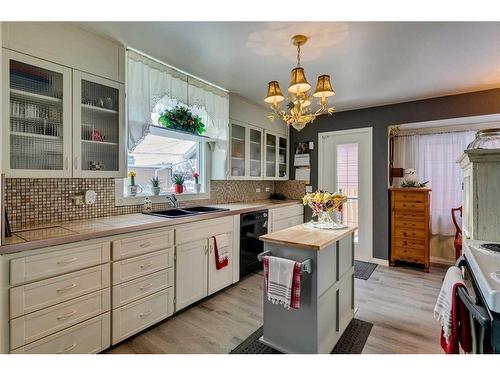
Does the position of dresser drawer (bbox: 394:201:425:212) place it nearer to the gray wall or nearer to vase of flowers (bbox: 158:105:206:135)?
the gray wall

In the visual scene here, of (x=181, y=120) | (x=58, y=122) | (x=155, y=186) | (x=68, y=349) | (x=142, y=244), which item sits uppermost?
(x=181, y=120)

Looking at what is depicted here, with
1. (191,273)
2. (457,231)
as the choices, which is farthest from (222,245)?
(457,231)

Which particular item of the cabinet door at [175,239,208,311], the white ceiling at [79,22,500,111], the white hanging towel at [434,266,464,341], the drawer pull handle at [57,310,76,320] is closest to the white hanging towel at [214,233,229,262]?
the cabinet door at [175,239,208,311]

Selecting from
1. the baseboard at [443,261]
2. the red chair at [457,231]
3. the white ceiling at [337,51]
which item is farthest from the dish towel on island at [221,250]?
the baseboard at [443,261]

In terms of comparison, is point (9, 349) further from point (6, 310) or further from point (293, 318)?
point (293, 318)

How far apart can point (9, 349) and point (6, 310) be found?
0.23 m

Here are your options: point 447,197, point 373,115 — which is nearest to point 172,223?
point 373,115

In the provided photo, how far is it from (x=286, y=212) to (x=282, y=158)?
1.14 metres

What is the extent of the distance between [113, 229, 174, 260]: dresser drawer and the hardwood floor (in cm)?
69

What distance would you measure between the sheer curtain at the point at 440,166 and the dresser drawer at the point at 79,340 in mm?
4490

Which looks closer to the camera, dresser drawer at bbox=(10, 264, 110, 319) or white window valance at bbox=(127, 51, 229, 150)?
dresser drawer at bbox=(10, 264, 110, 319)

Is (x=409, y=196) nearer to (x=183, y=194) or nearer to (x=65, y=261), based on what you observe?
(x=183, y=194)

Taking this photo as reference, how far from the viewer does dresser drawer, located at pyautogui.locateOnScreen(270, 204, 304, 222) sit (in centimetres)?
377

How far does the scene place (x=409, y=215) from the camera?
375 cm
